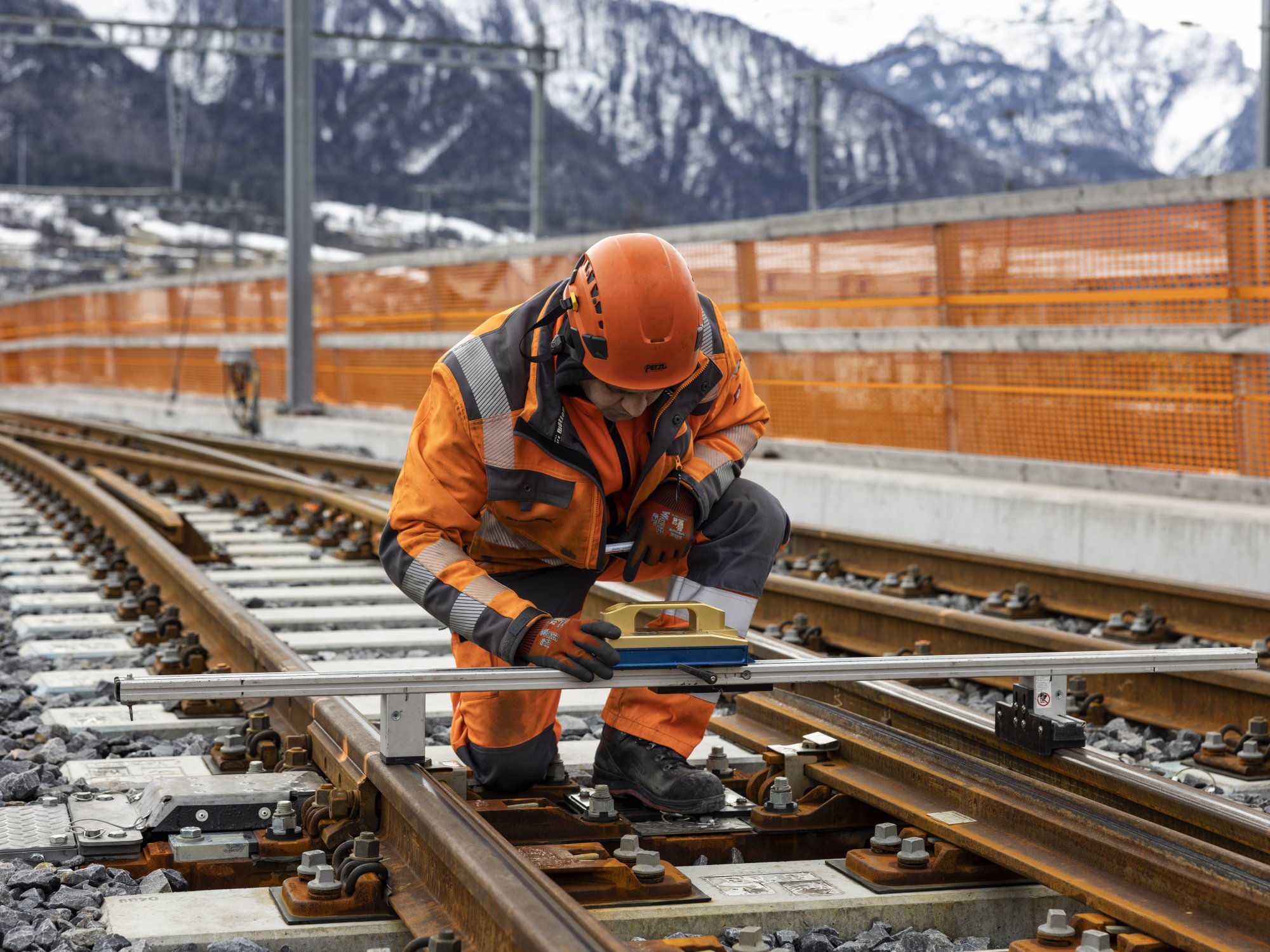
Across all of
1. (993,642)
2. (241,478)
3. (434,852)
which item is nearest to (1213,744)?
(993,642)

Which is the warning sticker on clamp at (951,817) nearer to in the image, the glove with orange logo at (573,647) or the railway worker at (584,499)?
the railway worker at (584,499)

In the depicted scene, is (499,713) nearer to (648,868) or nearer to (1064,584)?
(648,868)

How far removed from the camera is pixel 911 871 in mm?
2980

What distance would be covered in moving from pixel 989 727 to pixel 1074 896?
35.0 inches

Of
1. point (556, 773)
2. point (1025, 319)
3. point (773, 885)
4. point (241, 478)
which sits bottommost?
point (773, 885)

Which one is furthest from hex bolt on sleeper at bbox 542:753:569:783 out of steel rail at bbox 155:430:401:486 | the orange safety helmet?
steel rail at bbox 155:430:401:486

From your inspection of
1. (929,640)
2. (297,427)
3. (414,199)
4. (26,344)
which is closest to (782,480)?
(929,640)

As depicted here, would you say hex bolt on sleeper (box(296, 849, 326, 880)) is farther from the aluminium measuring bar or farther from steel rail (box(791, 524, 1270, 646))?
steel rail (box(791, 524, 1270, 646))

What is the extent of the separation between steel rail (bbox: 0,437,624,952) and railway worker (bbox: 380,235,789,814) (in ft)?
Result: 1.00

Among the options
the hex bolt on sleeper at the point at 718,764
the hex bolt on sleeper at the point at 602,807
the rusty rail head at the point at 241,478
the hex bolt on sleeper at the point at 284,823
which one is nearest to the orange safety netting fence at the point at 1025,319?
the rusty rail head at the point at 241,478

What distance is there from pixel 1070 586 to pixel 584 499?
11.2ft

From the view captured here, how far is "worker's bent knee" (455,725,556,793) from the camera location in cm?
353

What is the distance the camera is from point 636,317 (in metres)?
3.17

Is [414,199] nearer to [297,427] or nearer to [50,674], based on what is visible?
[297,427]
